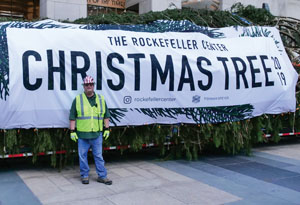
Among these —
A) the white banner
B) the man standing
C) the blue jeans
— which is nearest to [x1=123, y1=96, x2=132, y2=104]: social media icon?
the white banner

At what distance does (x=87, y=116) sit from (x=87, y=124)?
132 mm

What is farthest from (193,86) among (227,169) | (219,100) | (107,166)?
(107,166)

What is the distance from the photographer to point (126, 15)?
323 inches

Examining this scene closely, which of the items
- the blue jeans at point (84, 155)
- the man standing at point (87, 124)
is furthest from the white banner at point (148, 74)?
the blue jeans at point (84, 155)

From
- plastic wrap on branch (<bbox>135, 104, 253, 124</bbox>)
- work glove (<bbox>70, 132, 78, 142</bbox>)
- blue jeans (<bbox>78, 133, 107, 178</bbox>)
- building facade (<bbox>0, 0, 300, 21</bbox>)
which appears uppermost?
building facade (<bbox>0, 0, 300, 21</bbox>)

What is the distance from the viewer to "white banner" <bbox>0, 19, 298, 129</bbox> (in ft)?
20.8

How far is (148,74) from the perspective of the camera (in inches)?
283

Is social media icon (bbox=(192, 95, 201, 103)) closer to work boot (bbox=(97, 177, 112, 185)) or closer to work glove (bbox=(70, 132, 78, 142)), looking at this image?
work boot (bbox=(97, 177, 112, 185))

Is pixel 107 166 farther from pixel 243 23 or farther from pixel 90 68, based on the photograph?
pixel 243 23

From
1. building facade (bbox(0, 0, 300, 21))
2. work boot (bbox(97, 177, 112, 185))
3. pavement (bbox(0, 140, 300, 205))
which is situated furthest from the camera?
building facade (bbox(0, 0, 300, 21))

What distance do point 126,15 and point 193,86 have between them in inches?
89.3

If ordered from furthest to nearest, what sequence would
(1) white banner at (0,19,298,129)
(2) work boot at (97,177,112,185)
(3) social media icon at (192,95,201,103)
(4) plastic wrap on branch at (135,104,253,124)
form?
(3) social media icon at (192,95,201,103) < (4) plastic wrap on branch at (135,104,253,124) < (1) white banner at (0,19,298,129) < (2) work boot at (97,177,112,185)

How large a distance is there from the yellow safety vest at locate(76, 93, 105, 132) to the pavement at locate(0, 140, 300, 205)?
3.09 feet

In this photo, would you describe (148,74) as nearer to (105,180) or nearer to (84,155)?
(84,155)
